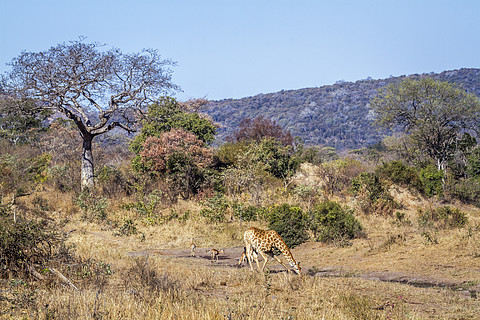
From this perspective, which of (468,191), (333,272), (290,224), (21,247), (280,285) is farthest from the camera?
(468,191)

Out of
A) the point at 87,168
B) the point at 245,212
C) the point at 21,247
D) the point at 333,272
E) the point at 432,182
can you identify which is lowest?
the point at 333,272

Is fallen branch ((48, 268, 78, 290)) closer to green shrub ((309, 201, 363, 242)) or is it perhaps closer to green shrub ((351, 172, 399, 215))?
green shrub ((309, 201, 363, 242))

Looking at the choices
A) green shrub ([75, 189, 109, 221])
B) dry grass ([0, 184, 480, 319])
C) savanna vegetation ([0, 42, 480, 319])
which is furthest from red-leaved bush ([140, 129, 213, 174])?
dry grass ([0, 184, 480, 319])

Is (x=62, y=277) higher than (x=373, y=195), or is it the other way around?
(x=373, y=195)

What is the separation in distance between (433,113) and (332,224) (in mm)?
18036

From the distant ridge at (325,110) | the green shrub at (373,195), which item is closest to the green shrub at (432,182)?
the green shrub at (373,195)

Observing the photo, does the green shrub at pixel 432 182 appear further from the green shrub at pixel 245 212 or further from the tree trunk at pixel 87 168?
the tree trunk at pixel 87 168

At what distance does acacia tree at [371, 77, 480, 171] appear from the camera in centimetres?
3014

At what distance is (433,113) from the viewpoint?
101ft

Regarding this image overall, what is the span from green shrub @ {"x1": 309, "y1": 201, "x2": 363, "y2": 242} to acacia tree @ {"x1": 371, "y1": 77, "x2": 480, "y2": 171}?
48.1 feet

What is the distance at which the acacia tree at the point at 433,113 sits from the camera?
1187 inches

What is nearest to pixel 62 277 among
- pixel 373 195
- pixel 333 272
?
pixel 333 272

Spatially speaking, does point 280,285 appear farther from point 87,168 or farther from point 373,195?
point 87,168

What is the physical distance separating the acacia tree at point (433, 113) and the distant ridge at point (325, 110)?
5292 cm
